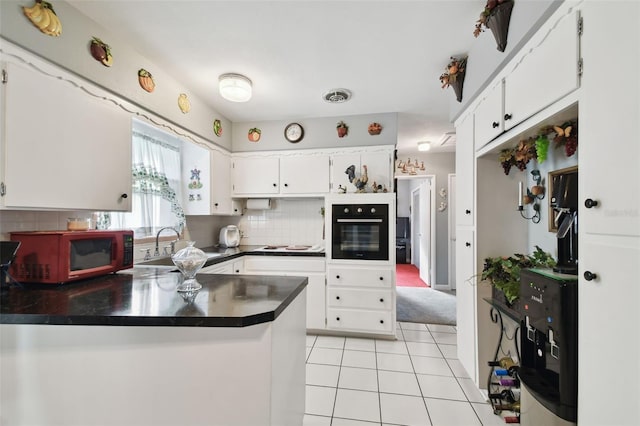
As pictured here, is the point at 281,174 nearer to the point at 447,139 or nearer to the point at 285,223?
the point at 285,223

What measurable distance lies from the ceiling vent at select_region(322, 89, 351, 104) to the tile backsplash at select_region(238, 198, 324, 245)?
125 centimetres

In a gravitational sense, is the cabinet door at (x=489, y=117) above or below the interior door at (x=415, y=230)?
above

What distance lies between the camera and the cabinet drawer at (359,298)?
2865 millimetres

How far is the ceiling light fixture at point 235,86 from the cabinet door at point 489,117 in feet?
6.03

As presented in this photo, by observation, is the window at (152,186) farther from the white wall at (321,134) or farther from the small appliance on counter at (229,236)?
the white wall at (321,134)

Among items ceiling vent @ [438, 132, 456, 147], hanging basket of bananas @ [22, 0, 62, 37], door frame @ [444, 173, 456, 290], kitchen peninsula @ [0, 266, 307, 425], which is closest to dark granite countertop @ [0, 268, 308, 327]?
kitchen peninsula @ [0, 266, 307, 425]

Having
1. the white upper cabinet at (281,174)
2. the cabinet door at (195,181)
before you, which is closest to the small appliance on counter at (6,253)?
the cabinet door at (195,181)

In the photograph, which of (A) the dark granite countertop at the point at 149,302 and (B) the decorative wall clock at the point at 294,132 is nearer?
(A) the dark granite countertop at the point at 149,302

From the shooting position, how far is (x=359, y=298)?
2922mm

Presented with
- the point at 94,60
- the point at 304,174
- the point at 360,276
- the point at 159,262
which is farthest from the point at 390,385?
the point at 94,60

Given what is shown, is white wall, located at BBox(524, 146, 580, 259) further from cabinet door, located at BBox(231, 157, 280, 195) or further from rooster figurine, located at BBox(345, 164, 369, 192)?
cabinet door, located at BBox(231, 157, 280, 195)

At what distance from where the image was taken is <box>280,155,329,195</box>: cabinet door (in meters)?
3.24

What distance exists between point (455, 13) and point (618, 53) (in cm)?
109

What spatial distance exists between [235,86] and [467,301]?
8.45 ft
